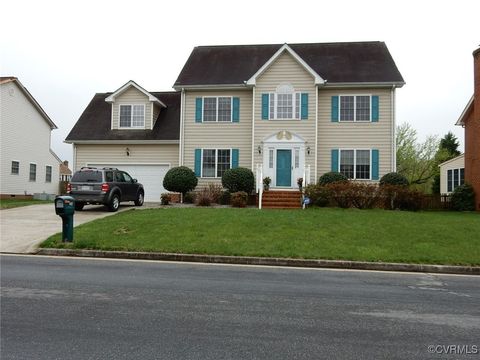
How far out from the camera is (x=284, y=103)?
2322cm

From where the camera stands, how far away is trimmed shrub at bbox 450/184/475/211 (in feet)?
68.1

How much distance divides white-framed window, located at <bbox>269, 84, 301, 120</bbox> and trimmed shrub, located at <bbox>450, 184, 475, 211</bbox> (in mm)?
8793

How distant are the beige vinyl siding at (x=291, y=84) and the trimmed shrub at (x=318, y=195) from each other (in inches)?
139

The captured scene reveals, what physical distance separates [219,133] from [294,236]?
13.0 metres

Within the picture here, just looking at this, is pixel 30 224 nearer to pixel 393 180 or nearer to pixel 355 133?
pixel 393 180

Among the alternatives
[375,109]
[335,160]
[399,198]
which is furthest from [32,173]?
[399,198]

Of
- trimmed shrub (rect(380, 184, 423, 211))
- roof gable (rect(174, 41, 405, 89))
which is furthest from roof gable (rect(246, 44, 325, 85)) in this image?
trimmed shrub (rect(380, 184, 423, 211))

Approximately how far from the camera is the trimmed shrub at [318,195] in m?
19.2

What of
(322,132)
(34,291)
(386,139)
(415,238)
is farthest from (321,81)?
(34,291)

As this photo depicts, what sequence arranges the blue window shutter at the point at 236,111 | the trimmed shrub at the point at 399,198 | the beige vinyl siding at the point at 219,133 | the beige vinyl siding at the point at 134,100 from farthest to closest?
the beige vinyl siding at the point at 134,100 → the blue window shutter at the point at 236,111 → the beige vinyl siding at the point at 219,133 → the trimmed shrub at the point at 399,198

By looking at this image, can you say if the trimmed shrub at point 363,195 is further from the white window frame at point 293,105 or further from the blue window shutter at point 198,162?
the blue window shutter at point 198,162

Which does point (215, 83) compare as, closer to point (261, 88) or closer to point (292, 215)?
point (261, 88)

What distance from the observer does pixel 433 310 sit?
609 cm


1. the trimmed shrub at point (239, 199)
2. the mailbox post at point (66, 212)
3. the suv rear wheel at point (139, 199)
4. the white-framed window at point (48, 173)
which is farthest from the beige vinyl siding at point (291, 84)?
the white-framed window at point (48, 173)
